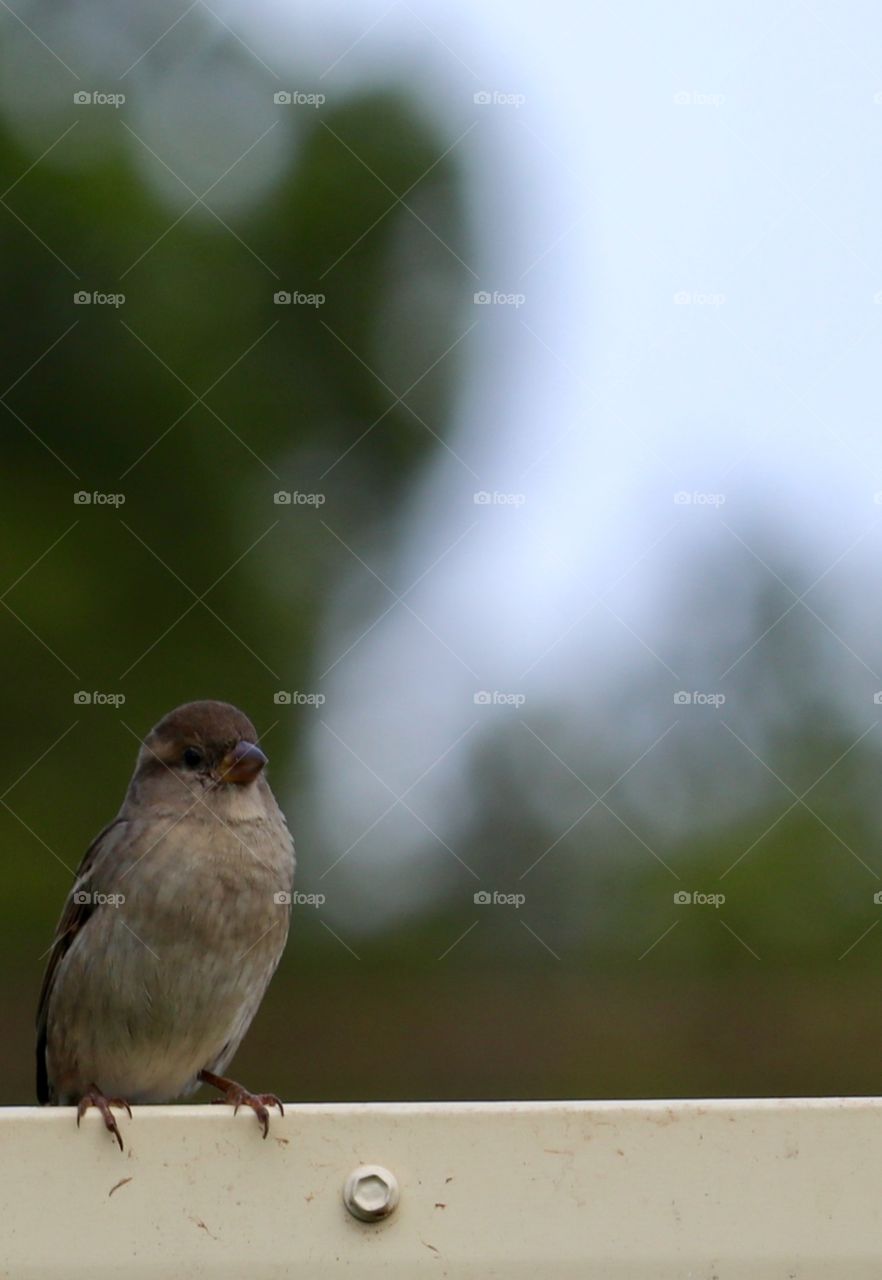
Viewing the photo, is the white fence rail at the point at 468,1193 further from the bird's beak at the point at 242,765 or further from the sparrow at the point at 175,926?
the bird's beak at the point at 242,765

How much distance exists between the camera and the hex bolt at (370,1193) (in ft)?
5.33

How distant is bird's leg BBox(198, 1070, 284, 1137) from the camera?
5.45 feet

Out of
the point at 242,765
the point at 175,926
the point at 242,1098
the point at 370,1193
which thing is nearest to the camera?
the point at 370,1193

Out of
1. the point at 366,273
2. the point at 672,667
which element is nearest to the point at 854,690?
the point at 672,667

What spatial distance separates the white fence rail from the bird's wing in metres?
1.39

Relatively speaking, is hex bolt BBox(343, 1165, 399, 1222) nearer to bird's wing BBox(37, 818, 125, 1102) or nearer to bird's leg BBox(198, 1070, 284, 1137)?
bird's leg BBox(198, 1070, 284, 1137)

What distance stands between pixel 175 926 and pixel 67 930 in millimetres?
338

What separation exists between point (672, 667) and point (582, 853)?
1.06 meters

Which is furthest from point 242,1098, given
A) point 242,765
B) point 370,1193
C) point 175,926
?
point 370,1193

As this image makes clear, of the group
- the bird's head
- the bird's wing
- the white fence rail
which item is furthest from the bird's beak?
the white fence rail

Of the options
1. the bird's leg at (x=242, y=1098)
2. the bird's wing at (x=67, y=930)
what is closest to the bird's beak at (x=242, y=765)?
the bird's wing at (x=67, y=930)

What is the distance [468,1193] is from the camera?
64.5 inches

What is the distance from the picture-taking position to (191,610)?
32.0 ft

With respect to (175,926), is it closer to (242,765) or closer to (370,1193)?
(242,765)
